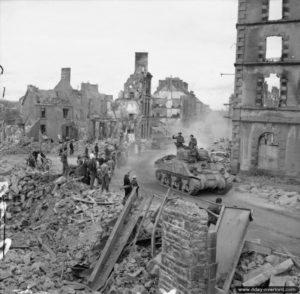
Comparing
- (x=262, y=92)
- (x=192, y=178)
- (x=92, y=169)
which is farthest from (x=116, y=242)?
(x=262, y=92)

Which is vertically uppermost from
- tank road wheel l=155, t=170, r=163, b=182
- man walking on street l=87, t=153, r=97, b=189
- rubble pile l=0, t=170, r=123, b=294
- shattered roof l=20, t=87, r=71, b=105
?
shattered roof l=20, t=87, r=71, b=105

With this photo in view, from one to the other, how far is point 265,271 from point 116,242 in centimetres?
396

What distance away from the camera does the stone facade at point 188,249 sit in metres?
6.63

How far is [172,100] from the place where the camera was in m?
62.7

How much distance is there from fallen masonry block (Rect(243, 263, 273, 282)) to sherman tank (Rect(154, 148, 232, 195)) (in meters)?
9.17

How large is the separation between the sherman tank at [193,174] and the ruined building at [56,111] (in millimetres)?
21628

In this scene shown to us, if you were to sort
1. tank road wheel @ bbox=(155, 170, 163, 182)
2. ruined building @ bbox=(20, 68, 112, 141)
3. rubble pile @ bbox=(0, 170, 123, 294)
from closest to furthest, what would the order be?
rubble pile @ bbox=(0, 170, 123, 294) → tank road wheel @ bbox=(155, 170, 163, 182) → ruined building @ bbox=(20, 68, 112, 141)

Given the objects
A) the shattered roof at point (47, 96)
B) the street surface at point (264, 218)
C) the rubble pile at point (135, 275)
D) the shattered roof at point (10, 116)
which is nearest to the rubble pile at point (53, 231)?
the rubble pile at point (135, 275)

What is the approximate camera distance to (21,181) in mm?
18594

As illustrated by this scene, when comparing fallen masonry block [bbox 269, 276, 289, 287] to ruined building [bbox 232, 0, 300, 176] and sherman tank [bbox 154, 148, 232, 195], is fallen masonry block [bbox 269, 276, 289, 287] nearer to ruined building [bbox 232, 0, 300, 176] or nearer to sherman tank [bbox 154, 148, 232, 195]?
sherman tank [bbox 154, 148, 232, 195]

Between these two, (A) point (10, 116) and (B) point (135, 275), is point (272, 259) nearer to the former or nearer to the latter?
(B) point (135, 275)

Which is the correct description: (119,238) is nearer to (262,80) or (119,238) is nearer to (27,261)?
(27,261)

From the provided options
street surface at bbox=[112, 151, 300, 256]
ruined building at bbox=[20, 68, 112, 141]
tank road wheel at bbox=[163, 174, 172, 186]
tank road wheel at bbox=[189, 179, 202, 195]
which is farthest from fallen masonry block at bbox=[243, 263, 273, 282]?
ruined building at bbox=[20, 68, 112, 141]

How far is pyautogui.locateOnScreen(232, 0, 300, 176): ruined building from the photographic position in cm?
2223
